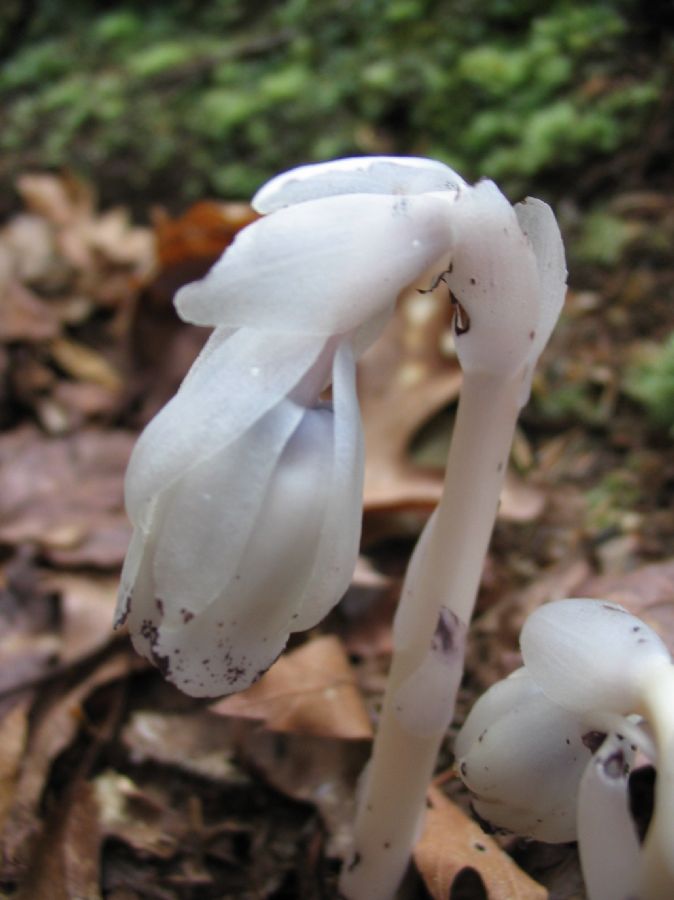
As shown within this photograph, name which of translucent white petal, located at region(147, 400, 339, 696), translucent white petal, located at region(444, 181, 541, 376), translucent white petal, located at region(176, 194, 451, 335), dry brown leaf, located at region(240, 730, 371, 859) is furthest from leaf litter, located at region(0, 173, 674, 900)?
translucent white petal, located at region(176, 194, 451, 335)

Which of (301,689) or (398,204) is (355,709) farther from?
(398,204)

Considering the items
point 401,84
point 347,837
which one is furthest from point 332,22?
point 347,837

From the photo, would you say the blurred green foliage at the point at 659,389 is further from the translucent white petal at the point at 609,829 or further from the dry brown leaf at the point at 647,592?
the translucent white petal at the point at 609,829

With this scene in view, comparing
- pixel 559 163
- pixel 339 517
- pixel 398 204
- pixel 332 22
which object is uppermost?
pixel 398 204

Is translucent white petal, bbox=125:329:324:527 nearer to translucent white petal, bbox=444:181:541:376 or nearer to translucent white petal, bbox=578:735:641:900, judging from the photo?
translucent white petal, bbox=444:181:541:376

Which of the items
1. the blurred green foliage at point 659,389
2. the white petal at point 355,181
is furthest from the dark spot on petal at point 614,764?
the blurred green foliage at point 659,389

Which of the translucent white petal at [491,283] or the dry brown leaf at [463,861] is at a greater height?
the translucent white petal at [491,283]

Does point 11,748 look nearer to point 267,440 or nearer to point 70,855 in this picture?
point 70,855
